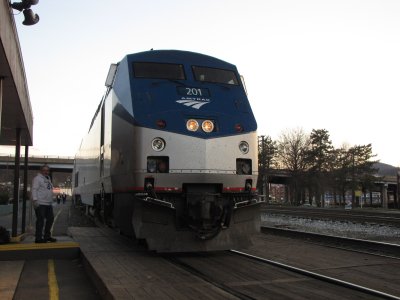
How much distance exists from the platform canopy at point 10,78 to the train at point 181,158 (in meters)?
1.92

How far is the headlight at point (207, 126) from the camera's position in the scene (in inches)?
315

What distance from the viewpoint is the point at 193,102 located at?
27.2 feet

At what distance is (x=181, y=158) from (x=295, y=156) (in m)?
66.7

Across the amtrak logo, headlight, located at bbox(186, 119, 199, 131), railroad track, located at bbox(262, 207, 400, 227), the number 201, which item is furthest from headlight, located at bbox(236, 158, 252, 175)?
railroad track, located at bbox(262, 207, 400, 227)

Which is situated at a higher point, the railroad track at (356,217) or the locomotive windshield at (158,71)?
the locomotive windshield at (158,71)

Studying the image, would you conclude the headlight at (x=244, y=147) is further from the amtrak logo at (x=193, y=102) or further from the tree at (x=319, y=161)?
the tree at (x=319, y=161)

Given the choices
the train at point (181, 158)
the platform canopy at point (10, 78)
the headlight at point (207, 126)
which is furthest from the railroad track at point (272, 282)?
the platform canopy at point (10, 78)

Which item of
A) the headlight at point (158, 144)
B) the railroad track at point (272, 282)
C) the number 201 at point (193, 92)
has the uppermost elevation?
the number 201 at point (193, 92)

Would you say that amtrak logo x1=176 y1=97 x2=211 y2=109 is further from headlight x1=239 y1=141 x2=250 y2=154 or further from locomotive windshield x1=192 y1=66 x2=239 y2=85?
headlight x1=239 y1=141 x2=250 y2=154

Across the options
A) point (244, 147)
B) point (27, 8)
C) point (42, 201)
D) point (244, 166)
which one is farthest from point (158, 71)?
point (42, 201)

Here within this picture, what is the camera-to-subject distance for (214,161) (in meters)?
7.91

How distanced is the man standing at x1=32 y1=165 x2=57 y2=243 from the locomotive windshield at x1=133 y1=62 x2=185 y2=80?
3072 mm

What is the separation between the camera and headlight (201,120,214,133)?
8.01 metres

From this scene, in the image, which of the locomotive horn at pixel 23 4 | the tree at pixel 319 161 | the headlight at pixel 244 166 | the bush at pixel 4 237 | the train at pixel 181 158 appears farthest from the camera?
the tree at pixel 319 161
